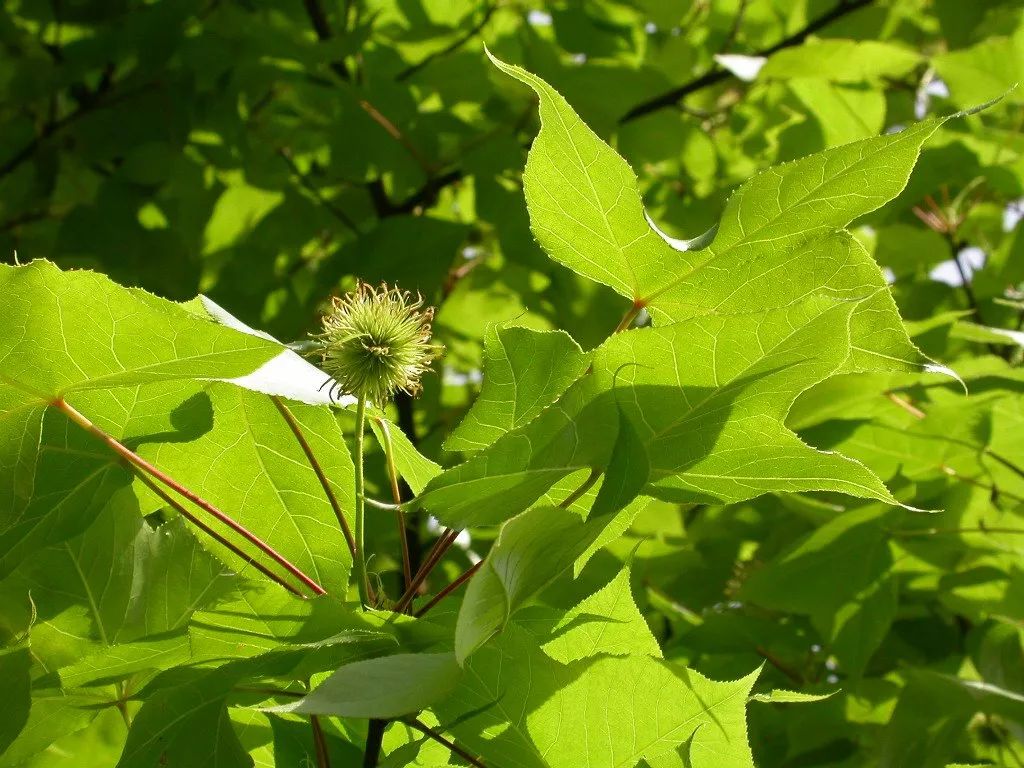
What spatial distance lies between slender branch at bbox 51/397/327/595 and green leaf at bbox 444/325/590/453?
162 mm

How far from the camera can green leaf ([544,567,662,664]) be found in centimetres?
79

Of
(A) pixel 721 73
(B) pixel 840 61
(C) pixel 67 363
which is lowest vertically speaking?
A: (C) pixel 67 363

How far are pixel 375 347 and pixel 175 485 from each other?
193 mm

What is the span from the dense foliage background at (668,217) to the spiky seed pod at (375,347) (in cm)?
66

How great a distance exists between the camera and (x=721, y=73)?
7.39 ft

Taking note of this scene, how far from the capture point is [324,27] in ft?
7.69

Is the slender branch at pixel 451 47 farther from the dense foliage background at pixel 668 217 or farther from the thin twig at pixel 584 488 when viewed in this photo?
the thin twig at pixel 584 488

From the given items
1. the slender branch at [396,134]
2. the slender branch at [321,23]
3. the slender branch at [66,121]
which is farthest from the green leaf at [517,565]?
the slender branch at [66,121]

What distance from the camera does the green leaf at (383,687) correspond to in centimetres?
50

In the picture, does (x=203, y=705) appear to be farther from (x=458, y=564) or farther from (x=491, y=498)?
(x=458, y=564)

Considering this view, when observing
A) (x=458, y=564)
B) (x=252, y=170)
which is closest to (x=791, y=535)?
(x=458, y=564)

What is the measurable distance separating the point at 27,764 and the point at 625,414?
0.60 m

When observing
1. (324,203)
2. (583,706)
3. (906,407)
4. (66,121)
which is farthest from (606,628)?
(66,121)

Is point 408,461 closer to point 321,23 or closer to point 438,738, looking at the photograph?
point 438,738
